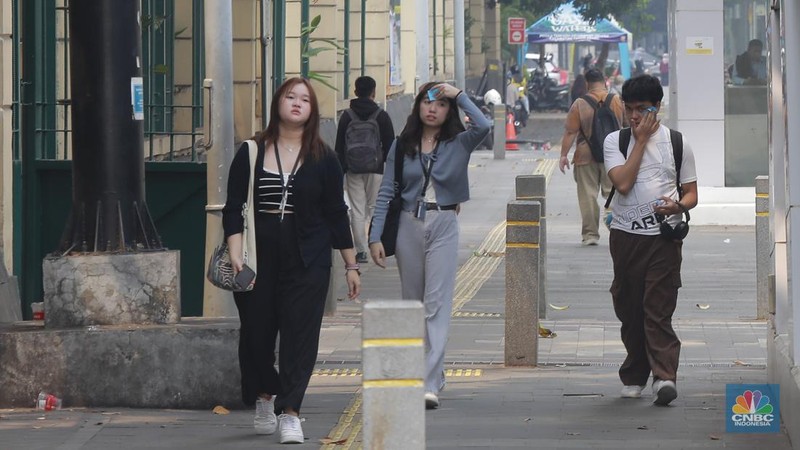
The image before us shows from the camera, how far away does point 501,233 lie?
1995 cm

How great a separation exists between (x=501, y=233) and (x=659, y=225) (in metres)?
11.4

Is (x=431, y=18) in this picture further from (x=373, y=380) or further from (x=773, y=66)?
(x=373, y=380)

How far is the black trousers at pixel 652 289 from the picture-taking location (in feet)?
28.0

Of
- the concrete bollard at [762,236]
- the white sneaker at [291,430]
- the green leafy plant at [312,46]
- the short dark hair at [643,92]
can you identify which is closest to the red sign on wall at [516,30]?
the green leafy plant at [312,46]

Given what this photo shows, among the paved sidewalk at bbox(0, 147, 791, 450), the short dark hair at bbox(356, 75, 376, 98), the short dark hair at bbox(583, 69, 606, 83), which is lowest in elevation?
the paved sidewalk at bbox(0, 147, 791, 450)

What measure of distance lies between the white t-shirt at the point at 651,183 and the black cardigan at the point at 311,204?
161cm

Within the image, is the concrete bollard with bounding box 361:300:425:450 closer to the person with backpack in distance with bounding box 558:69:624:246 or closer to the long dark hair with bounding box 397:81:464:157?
the long dark hair with bounding box 397:81:464:157

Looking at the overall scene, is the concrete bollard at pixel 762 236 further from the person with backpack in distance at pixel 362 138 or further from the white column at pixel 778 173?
the person with backpack in distance at pixel 362 138

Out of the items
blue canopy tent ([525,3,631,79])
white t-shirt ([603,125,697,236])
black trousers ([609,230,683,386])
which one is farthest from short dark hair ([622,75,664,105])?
blue canopy tent ([525,3,631,79])

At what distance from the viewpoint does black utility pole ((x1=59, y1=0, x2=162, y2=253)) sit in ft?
28.6

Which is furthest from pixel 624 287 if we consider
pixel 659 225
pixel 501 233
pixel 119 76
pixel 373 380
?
pixel 501 233

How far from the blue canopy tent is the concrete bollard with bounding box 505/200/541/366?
43.9 m

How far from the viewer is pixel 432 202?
8711 millimetres

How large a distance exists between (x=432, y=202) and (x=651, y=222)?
1.12 m
